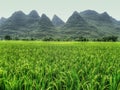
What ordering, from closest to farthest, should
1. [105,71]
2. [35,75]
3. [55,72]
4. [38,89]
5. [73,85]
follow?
[38,89] < [73,85] < [35,75] < [55,72] < [105,71]

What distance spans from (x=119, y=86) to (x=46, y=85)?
4.63 ft

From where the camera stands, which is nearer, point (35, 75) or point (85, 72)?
point (35, 75)

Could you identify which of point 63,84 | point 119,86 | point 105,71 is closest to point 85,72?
point 105,71

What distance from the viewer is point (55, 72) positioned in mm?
6531

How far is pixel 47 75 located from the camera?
6.21 meters

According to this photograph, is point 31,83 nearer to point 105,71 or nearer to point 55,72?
point 55,72

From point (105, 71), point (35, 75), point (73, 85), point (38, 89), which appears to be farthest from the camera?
point (105, 71)

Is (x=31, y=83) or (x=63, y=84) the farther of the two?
(x=63, y=84)

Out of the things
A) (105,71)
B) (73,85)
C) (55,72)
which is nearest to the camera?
(73,85)

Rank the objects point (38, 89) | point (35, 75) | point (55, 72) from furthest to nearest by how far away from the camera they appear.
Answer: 1. point (55, 72)
2. point (35, 75)
3. point (38, 89)

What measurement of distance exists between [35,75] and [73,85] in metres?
1.07

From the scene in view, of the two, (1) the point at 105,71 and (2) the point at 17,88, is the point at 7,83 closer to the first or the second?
(2) the point at 17,88

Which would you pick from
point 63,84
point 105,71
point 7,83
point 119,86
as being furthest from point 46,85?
point 105,71

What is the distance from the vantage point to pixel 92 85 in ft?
15.9
